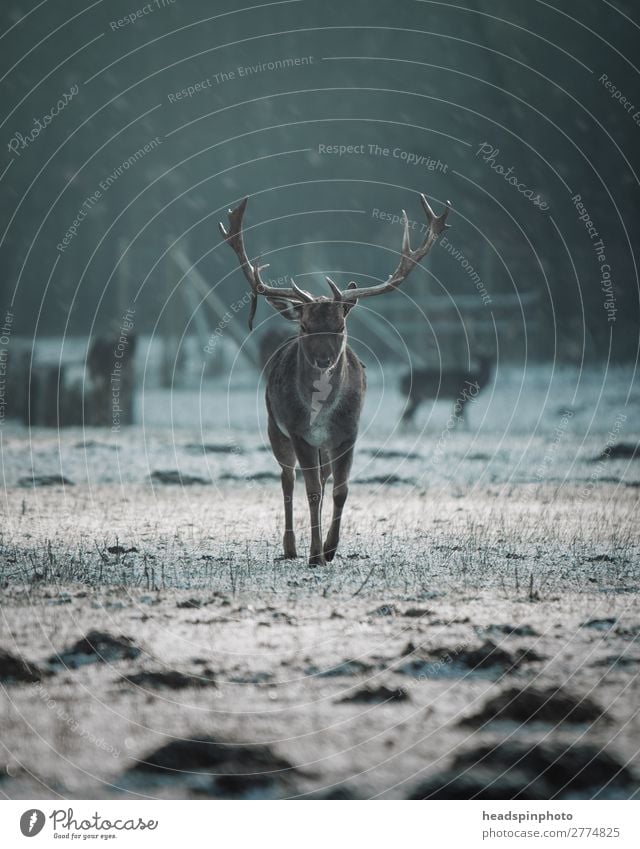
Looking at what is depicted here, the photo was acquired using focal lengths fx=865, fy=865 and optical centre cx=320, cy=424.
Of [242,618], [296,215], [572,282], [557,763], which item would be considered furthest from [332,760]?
[296,215]

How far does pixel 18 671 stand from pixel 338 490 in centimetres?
290

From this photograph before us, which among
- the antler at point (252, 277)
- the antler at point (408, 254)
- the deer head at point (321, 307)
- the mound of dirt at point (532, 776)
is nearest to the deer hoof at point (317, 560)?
the deer head at point (321, 307)

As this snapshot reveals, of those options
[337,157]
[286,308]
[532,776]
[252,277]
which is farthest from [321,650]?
[337,157]

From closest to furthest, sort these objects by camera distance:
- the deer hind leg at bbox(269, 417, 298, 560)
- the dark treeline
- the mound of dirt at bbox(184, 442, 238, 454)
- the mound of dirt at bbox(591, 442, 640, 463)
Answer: the deer hind leg at bbox(269, 417, 298, 560), the mound of dirt at bbox(591, 442, 640, 463), the mound of dirt at bbox(184, 442, 238, 454), the dark treeline

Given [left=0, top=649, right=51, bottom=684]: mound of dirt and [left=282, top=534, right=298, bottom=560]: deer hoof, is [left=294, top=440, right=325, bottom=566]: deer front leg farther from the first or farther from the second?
[left=0, top=649, right=51, bottom=684]: mound of dirt

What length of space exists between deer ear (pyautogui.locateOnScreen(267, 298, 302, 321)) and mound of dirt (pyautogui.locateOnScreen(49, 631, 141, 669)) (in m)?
2.97

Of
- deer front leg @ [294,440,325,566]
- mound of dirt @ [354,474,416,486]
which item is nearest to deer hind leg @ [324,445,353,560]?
deer front leg @ [294,440,325,566]

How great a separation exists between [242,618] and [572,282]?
18980mm

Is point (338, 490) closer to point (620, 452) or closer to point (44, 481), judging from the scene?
point (44, 481)

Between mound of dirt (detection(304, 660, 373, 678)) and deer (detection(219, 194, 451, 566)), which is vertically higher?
deer (detection(219, 194, 451, 566))

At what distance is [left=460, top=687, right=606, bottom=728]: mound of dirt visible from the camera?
3.46 meters

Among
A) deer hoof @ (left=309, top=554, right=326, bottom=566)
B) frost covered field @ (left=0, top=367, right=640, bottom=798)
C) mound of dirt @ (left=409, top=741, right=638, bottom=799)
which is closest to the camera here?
mound of dirt @ (left=409, top=741, right=638, bottom=799)

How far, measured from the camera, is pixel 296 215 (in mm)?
26359

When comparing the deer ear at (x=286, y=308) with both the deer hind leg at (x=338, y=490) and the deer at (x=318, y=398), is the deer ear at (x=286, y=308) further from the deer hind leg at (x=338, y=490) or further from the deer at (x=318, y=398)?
the deer hind leg at (x=338, y=490)
